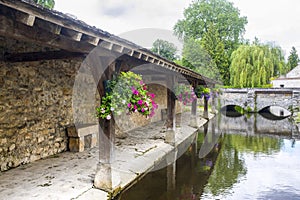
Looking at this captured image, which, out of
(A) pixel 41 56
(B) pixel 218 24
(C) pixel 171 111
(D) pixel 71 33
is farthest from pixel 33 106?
(B) pixel 218 24

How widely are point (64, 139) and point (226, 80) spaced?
909 inches

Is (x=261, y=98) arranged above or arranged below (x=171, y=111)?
above

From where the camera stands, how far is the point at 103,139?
144 inches

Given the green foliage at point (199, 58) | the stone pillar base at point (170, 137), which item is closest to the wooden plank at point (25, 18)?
the stone pillar base at point (170, 137)

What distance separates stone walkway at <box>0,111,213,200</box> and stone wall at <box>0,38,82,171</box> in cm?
27

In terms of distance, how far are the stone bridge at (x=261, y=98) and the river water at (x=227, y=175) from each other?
35.4ft

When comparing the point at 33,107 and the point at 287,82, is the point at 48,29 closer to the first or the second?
the point at 33,107

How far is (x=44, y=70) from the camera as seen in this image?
4.98 meters

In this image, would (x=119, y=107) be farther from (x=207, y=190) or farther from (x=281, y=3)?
(x=281, y=3)

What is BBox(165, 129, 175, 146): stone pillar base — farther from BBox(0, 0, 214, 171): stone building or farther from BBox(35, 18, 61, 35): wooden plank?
BBox(35, 18, 61, 35): wooden plank

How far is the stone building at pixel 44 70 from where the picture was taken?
208 centimetres

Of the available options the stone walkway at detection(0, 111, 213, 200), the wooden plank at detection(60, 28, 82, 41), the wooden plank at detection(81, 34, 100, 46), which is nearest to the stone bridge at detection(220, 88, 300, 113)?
the stone walkway at detection(0, 111, 213, 200)

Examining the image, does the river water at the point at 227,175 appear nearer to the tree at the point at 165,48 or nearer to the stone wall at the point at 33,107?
the stone wall at the point at 33,107

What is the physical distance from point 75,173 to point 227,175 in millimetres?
2997
